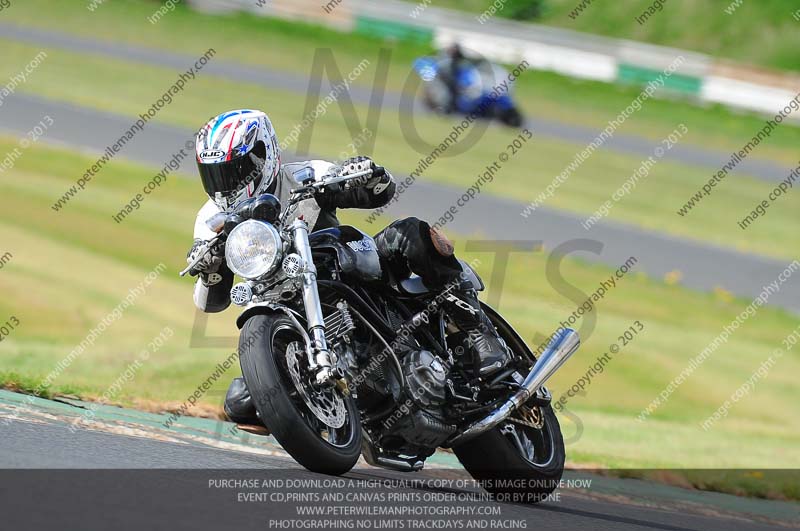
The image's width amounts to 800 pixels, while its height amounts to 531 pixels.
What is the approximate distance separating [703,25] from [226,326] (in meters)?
28.4

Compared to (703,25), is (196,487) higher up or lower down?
higher up

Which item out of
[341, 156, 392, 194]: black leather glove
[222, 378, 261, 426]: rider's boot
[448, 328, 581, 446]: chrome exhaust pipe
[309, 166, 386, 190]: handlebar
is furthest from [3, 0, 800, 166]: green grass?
[222, 378, 261, 426]: rider's boot

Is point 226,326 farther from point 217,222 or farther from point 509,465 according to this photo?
point 217,222

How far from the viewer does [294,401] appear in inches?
206

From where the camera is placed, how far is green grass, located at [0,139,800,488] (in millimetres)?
10391

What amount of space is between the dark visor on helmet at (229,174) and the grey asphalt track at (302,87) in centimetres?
2217

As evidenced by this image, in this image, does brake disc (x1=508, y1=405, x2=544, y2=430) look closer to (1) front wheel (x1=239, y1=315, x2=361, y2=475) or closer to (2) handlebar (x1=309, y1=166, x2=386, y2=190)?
(1) front wheel (x1=239, y1=315, x2=361, y2=475)

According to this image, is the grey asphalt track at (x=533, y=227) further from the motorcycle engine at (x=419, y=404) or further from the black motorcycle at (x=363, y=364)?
the motorcycle engine at (x=419, y=404)

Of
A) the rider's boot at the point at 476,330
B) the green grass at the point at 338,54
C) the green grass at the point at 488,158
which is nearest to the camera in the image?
the rider's boot at the point at 476,330

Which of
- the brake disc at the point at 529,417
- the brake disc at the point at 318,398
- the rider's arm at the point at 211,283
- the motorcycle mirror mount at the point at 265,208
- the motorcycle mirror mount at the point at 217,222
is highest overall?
the motorcycle mirror mount at the point at 265,208

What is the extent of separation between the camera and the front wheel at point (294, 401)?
16.7ft

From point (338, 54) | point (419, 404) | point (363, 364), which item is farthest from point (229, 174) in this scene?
point (338, 54)

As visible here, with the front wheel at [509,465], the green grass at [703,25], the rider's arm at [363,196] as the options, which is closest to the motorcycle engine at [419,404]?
the front wheel at [509,465]

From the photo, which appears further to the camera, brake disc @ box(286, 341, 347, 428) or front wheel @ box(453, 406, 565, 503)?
front wheel @ box(453, 406, 565, 503)
